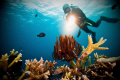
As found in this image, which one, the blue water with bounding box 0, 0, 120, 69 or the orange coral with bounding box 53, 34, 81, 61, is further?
the blue water with bounding box 0, 0, 120, 69

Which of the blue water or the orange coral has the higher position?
the blue water

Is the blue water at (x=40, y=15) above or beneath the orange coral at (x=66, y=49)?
above

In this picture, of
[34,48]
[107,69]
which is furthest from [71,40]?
[34,48]

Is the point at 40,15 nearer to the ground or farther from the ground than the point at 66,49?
farther from the ground

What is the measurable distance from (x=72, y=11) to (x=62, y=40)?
5.92 meters

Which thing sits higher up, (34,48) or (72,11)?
(34,48)

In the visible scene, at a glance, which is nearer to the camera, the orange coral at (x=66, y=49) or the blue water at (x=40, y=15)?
the orange coral at (x=66, y=49)

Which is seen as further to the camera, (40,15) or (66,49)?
(40,15)

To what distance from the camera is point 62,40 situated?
2475mm

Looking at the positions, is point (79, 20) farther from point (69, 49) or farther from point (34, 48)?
point (34, 48)

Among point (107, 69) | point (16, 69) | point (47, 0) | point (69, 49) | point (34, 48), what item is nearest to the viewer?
point (107, 69)

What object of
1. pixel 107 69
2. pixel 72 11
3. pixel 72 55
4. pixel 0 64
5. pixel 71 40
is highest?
pixel 72 11

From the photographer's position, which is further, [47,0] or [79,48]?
[47,0]

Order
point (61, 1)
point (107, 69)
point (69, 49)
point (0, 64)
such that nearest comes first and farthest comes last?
point (0, 64), point (107, 69), point (69, 49), point (61, 1)
